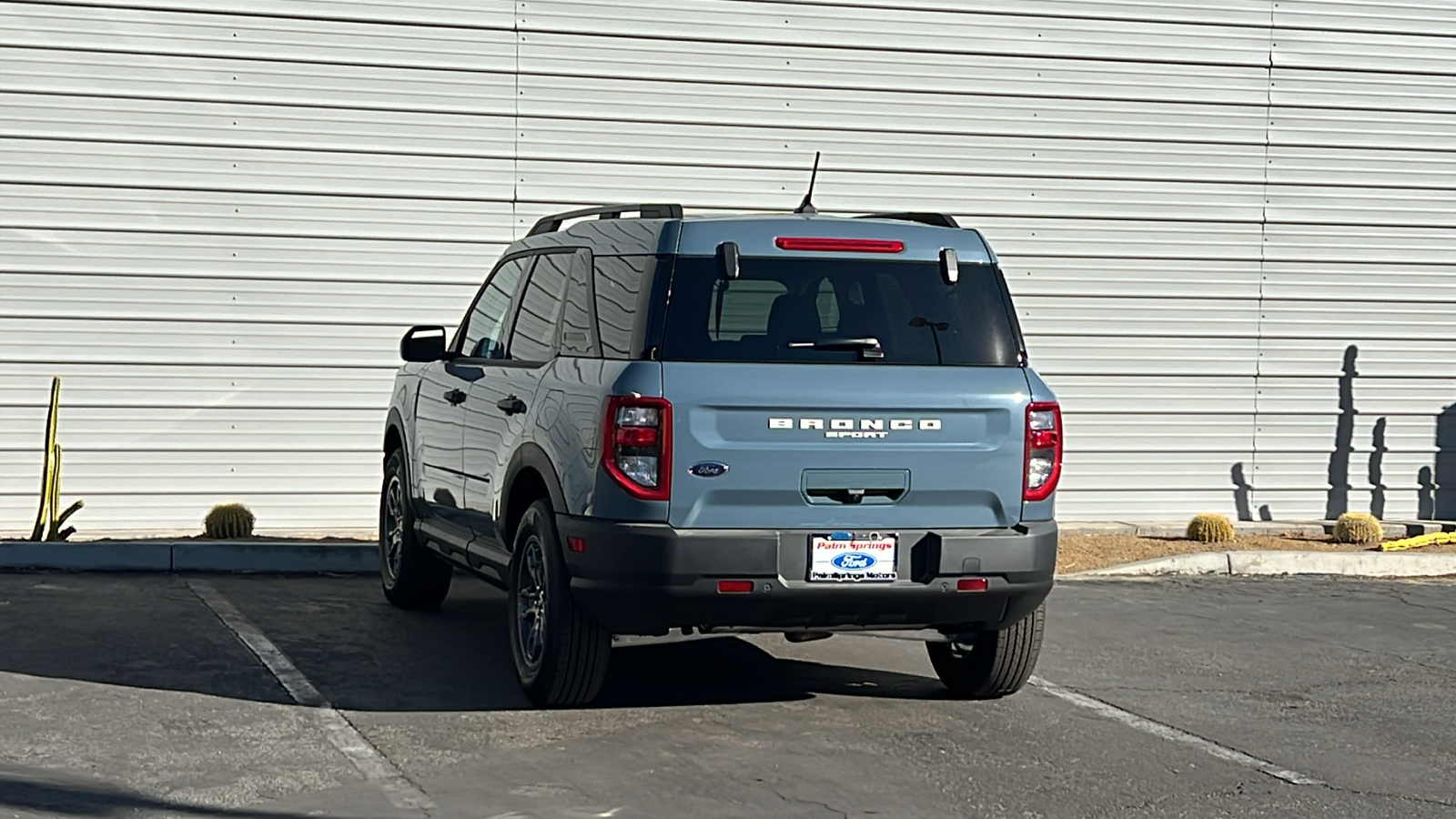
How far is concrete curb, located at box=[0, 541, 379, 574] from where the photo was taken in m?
10.8

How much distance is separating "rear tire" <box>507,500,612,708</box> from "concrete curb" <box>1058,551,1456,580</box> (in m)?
5.52

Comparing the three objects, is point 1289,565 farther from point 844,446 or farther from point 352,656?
point 352,656

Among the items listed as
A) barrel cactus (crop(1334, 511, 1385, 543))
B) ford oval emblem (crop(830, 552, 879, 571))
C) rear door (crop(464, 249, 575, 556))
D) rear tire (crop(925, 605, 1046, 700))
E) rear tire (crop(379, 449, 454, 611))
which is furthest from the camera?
barrel cactus (crop(1334, 511, 1385, 543))

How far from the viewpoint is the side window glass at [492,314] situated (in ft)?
28.3

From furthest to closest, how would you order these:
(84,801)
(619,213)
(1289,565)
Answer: (1289,565) → (619,213) → (84,801)

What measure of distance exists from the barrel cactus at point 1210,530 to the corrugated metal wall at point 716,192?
959mm

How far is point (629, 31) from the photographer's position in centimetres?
1351

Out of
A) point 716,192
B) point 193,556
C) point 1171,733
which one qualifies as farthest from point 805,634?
point 716,192

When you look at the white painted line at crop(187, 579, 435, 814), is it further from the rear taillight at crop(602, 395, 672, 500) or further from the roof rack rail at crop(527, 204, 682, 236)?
the roof rack rail at crop(527, 204, 682, 236)

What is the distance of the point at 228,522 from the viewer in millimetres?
12031

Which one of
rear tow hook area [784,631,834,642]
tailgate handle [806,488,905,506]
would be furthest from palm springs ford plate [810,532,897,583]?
rear tow hook area [784,631,834,642]

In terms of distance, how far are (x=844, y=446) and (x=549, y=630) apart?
4.29 feet

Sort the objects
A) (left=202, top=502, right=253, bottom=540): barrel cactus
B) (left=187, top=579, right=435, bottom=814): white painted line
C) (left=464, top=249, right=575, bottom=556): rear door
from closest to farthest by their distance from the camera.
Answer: (left=187, top=579, right=435, bottom=814): white painted line < (left=464, top=249, right=575, bottom=556): rear door < (left=202, top=502, right=253, bottom=540): barrel cactus

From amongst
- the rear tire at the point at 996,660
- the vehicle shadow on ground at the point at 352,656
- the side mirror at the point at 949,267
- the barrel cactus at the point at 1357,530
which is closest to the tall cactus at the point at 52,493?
the vehicle shadow on ground at the point at 352,656
